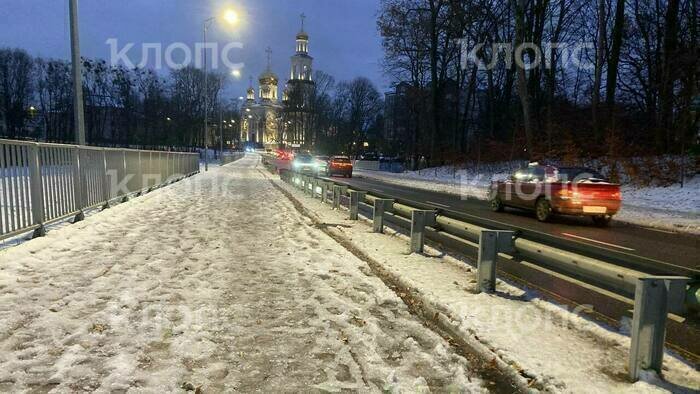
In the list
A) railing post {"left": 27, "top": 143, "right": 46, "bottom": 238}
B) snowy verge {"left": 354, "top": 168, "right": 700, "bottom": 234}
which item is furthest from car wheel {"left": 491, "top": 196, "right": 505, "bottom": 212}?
railing post {"left": 27, "top": 143, "right": 46, "bottom": 238}

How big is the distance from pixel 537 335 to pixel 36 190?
835cm

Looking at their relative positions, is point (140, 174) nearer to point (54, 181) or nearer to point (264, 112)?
point (54, 181)

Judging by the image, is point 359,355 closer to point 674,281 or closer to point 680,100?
point 674,281

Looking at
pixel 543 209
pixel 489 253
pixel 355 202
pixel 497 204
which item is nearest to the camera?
pixel 489 253

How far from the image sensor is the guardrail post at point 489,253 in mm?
5742

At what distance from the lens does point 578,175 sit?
12.7 meters

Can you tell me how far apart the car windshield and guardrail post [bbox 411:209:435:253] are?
6509 millimetres

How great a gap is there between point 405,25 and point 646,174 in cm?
2361

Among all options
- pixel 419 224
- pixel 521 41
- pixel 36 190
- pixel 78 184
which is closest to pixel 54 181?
pixel 36 190

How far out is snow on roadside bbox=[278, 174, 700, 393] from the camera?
11.5 ft

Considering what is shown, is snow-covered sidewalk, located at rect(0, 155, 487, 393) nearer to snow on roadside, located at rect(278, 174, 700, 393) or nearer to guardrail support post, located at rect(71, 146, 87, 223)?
snow on roadside, located at rect(278, 174, 700, 393)

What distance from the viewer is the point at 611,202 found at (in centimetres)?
1241

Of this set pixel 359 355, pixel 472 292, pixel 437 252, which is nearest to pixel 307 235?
pixel 437 252

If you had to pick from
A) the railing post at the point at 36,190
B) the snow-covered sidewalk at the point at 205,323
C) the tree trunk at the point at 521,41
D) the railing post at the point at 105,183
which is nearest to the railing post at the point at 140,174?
the railing post at the point at 105,183
